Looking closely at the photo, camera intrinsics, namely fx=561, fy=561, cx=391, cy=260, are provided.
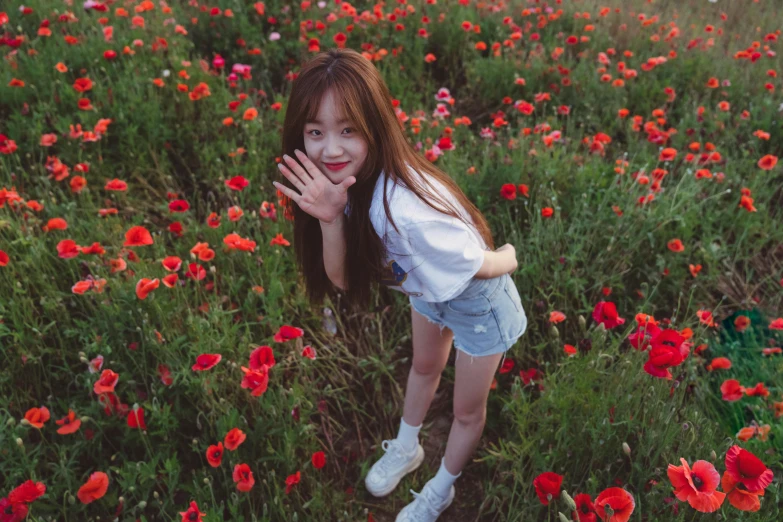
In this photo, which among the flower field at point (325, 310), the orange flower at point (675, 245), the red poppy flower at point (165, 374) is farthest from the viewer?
the orange flower at point (675, 245)

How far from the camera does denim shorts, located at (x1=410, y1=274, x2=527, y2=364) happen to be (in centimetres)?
172

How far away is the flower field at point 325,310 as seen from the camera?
187 centimetres

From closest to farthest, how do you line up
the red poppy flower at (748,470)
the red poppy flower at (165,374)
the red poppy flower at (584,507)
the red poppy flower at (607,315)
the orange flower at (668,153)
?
1. the red poppy flower at (748,470)
2. the red poppy flower at (584,507)
3. the red poppy flower at (607,315)
4. the red poppy flower at (165,374)
5. the orange flower at (668,153)

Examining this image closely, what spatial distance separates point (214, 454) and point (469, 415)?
876 mm

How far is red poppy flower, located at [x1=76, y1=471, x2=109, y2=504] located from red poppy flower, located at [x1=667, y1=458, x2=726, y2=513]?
1666 millimetres

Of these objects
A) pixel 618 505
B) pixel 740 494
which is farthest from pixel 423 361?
pixel 740 494

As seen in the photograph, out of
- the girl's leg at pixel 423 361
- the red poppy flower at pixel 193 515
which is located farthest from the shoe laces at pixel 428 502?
the red poppy flower at pixel 193 515

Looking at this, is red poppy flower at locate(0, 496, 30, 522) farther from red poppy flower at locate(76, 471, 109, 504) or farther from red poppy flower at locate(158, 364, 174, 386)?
red poppy flower at locate(158, 364, 174, 386)

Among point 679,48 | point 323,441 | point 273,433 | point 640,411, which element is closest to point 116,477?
point 273,433

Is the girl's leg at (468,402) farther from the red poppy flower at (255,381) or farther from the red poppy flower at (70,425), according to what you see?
the red poppy flower at (70,425)

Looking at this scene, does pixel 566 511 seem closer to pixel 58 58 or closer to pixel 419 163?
pixel 419 163

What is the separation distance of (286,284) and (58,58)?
246 centimetres

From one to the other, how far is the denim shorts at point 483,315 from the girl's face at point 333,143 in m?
0.50

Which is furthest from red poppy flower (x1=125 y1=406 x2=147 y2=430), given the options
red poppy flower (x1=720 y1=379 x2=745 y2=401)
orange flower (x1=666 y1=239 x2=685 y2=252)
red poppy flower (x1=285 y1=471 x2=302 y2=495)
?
orange flower (x1=666 y1=239 x2=685 y2=252)
